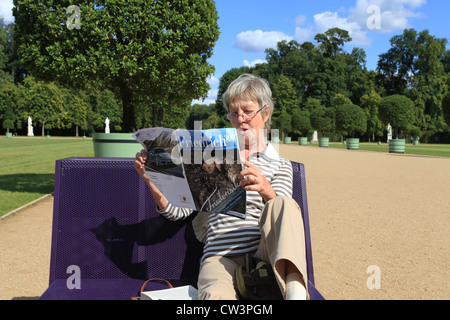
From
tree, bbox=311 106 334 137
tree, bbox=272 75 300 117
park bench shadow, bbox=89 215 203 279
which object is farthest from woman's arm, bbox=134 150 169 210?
tree, bbox=272 75 300 117

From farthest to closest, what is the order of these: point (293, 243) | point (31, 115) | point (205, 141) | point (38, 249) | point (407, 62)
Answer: point (407, 62) → point (31, 115) → point (38, 249) → point (205, 141) → point (293, 243)

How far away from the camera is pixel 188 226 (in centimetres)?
268

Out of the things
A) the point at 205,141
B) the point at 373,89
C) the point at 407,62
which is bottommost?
the point at 205,141

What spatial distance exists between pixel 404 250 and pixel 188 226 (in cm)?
315

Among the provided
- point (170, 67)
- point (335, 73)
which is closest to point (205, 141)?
point (170, 67)

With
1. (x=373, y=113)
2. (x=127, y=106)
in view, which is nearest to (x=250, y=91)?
(x=127, y=106)

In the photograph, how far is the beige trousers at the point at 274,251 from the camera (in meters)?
1.85

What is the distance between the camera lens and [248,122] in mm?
2477

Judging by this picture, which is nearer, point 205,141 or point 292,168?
point 205,141

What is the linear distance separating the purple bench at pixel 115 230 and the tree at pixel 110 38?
5.51m

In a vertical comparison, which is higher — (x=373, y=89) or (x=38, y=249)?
(x=373, y=89)

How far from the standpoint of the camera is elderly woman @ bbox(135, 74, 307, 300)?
1.87 m

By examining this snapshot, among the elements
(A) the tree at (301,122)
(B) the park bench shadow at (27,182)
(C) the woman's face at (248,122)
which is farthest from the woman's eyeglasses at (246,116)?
(A) the tree at (301,122)
